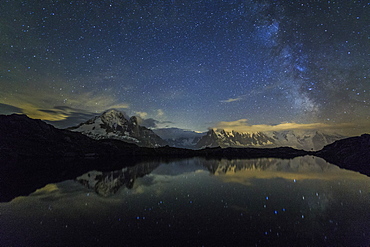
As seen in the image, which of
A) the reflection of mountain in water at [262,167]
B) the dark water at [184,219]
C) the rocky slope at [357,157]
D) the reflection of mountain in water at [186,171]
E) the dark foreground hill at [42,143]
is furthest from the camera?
the dark foreground hill at [42,143]

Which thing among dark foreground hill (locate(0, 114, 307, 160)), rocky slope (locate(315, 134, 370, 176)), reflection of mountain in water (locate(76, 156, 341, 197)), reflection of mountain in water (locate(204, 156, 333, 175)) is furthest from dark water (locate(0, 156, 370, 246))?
dark foreground hill (locate(0, 114, 307, 160))

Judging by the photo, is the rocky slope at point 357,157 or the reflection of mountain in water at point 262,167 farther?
the rocky slope at point 357,157

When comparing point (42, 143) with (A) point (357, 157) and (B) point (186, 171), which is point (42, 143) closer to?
(B) point (186, 171)

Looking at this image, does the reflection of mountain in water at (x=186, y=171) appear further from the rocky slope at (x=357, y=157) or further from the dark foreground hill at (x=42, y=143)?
the dark foreground hill at (x=42, y=143)

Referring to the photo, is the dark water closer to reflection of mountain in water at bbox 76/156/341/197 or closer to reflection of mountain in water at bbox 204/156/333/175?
reflection of mountain in water at bbox 76/156/341/197

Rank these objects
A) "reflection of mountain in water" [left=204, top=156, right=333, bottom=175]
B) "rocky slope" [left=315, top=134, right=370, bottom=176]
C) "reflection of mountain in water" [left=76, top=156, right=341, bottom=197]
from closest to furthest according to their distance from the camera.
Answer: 1. "reflection of mountain in water" [left=76, top=156, right=341, bottom=197]
2. "reflection of mountain in water" [left=204, top=156, right=333, bottom=175]
3. "rocky slope" [left=315, top=134, right=370, bottom=176]

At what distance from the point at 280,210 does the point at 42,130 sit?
197 metres

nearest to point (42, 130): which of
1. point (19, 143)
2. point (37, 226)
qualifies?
point (19, 143)

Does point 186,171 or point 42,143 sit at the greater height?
point 42,143

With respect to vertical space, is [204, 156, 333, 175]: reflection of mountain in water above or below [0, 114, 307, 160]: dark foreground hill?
below

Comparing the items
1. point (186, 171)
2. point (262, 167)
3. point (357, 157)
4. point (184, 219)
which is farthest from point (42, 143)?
point (357, 157)

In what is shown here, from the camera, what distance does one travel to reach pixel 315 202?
1889 centimetres

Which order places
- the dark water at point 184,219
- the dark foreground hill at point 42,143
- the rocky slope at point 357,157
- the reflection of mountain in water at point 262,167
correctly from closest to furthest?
the dark water at point 184,219 < the reflection of mountain in water at point 262,167 < the rocky slope at point 357,157 < the dark foreground hill at point 42,143

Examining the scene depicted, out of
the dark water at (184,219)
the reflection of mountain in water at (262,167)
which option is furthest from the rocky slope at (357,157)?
the dark water at (184,219)
